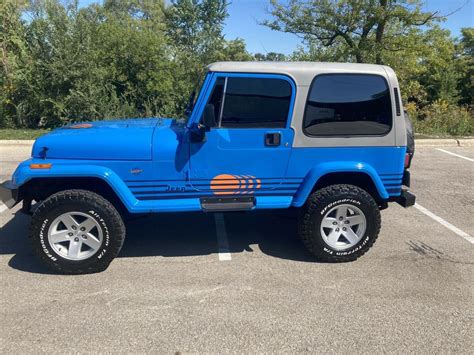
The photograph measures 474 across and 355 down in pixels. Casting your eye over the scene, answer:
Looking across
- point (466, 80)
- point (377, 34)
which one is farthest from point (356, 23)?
point (466, 80)

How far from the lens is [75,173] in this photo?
3527 mm

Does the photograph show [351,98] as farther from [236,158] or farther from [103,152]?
[103,152]

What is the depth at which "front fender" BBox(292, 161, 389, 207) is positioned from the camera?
150 inches

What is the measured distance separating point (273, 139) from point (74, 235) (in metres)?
2.01

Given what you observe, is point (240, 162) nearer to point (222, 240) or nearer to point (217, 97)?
point (217, 97)

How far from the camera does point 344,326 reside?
9.76ft

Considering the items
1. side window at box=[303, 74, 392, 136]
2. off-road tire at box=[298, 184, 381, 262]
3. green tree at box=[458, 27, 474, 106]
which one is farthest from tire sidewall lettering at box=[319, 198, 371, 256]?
green tree at box=[458, 27, 474, 106]

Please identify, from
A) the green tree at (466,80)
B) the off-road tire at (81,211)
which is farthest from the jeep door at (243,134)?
Result: the green tree at (466,80)

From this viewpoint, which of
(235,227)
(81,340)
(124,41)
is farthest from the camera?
(124,41)

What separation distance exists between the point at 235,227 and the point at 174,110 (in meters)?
8.74

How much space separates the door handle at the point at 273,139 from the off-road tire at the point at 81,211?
4.99 feet

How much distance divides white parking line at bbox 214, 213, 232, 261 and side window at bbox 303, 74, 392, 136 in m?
1.48

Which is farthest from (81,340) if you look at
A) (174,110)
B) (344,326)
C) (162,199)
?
(174,110)

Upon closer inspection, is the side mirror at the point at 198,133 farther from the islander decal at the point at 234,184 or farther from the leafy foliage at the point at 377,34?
the leafy foliage at the point at 377,34
